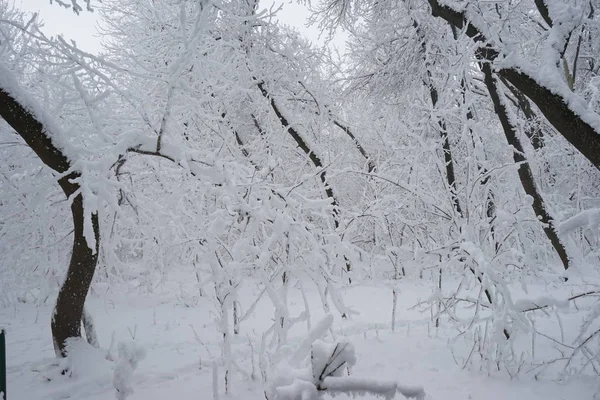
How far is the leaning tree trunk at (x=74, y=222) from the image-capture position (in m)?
3.50

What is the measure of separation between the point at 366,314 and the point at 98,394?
14.2 feet

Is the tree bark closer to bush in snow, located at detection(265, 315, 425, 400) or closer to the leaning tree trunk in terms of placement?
bush in snow, located at detection(265, 315, 425, 400)

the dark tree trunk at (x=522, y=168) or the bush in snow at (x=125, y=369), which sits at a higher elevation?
the dark tree trunk at (x=522, y=168)

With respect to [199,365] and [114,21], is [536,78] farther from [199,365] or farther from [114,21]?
[114,21]

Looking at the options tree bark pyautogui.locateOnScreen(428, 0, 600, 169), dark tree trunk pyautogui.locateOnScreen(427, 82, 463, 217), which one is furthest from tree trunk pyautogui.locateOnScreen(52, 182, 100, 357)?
tree bark pyautogui.locateOnScreen(428, 0, 600, 169)

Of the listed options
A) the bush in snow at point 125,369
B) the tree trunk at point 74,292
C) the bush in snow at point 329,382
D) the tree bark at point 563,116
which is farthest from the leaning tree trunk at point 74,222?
the tree bark at point 563,116

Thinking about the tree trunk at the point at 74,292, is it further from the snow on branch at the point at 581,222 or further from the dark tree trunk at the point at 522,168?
the dark tree trunk at the point at 522,168

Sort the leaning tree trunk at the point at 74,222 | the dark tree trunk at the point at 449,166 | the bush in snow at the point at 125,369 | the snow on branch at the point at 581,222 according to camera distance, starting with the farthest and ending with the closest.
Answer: the dark tree trunk at the point at 449,166, the leaning tree trunk at the point at 74,222, the snow on branch at the point at 581,222, the bush in snow at the point at 125,369

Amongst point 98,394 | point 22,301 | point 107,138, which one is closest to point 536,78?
point 107,138

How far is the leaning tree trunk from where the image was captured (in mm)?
3500

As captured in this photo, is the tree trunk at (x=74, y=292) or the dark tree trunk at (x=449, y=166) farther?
the dark tree trunk at (x=449, y=166)

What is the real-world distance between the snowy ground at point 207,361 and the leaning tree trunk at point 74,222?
1.27 ft

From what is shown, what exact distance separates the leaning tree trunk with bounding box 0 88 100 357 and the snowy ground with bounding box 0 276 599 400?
1.27 ft

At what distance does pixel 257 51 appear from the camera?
30.1 ft
